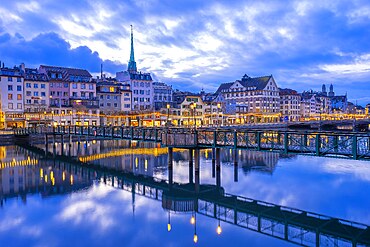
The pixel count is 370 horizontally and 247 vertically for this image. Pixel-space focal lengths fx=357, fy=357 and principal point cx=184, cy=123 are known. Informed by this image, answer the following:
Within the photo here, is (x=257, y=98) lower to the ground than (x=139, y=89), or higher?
lower

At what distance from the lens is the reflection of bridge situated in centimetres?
2133

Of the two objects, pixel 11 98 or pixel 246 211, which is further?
pixel 11 98

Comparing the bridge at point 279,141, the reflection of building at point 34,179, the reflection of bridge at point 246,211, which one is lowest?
the reflection of bridge at point 246,211

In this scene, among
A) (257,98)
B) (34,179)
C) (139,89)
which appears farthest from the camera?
(257,98)

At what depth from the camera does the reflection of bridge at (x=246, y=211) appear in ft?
70.0

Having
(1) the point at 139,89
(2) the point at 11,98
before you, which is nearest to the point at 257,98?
(1) the point at 139,89

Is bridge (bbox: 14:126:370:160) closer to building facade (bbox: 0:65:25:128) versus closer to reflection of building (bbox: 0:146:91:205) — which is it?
reflection of building (bbox: 0:146:91:205)

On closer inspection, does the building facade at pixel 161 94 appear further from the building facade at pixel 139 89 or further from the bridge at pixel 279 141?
the bridge at pixel 279 141

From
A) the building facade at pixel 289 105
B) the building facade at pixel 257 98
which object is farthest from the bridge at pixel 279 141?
the building facade at pixel 289 105

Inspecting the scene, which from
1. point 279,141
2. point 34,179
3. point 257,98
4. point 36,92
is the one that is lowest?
point 34,179

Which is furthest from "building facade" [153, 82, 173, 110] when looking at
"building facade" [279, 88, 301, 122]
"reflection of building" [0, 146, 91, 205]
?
"reflection of building" [0, 146, 91, 205]

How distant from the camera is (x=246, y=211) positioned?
26.2 m

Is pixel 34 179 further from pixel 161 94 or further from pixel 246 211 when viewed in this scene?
pixel 161 94

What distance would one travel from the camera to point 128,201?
29797 mm
